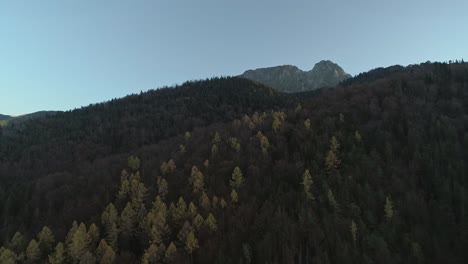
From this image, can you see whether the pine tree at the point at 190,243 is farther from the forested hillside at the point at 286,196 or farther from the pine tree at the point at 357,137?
the pine tree at the point at 357,137

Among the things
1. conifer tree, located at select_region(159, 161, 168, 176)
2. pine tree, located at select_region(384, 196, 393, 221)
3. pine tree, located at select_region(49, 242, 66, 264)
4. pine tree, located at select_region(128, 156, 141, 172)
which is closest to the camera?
pine tree, located at select_region(49, 242, 66, 264)

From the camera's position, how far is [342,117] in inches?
6422

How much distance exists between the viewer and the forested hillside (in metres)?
96.4

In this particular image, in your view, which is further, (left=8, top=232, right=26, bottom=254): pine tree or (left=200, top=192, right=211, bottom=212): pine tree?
(left=200, top=192, right=211, bottom=212): pine tree

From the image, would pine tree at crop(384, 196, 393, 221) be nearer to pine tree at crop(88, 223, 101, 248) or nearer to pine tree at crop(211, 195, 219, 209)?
pine tree at crop(211, 195, 219, 209)

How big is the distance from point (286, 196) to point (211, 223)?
28.5 metres

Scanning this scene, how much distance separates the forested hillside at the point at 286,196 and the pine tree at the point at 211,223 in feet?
1.13

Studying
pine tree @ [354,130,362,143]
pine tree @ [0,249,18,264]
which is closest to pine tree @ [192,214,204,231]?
pine tree @ [0,249,18,264]

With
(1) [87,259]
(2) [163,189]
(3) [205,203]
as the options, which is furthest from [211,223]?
(1) [87,259]

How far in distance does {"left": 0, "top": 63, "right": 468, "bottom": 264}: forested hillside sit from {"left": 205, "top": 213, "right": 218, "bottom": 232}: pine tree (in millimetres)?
343

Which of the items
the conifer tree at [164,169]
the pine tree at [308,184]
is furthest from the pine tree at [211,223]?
the conifer tree at [164,169]

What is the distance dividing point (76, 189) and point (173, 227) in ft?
207

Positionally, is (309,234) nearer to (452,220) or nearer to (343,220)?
(343,220)

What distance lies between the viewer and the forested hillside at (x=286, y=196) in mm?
96375
